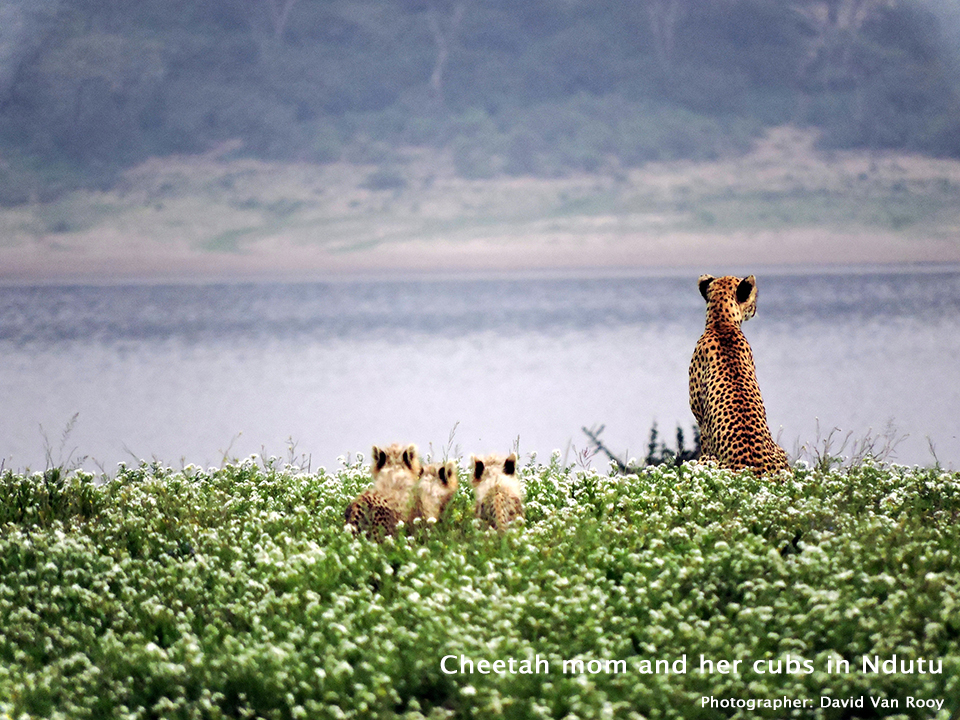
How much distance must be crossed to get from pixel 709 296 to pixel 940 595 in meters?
3.71

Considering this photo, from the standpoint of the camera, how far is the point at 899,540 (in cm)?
673

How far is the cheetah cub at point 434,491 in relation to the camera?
705cm

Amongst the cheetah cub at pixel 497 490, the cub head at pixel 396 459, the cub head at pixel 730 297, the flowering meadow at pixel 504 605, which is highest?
the cub head at pixel 730 297

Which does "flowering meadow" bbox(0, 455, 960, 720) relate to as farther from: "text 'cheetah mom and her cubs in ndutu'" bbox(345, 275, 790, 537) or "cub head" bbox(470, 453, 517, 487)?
"cub head" bbox(470, 453, 517, 487)

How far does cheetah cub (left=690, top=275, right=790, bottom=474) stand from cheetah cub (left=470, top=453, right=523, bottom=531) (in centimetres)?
192

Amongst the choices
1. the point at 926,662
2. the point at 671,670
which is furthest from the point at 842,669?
the point at 671,670

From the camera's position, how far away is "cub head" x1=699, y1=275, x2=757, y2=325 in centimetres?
880

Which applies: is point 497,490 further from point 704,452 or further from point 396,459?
point 704,452

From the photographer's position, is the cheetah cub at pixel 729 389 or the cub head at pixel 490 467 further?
the cheetah cub at pixel 729 389

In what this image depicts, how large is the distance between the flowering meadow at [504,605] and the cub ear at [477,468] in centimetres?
34

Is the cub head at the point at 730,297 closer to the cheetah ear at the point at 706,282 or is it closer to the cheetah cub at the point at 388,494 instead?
the cheetah ear at the point at 706,282

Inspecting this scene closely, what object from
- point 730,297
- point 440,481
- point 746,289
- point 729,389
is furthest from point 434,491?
point 746,289

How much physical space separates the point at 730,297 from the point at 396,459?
11.2 ft

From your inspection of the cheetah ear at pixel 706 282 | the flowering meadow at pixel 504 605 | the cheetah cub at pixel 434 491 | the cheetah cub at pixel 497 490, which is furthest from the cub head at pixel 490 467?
the cheetah ear at pixel 706 282
